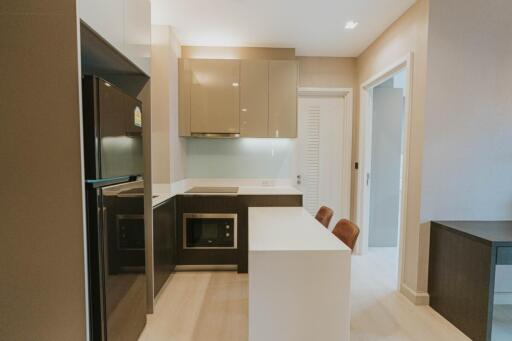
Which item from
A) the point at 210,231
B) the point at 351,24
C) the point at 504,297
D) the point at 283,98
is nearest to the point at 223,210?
the point at 210,231

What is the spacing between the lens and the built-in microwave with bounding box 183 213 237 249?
285 cm

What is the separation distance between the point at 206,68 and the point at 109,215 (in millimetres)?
2232

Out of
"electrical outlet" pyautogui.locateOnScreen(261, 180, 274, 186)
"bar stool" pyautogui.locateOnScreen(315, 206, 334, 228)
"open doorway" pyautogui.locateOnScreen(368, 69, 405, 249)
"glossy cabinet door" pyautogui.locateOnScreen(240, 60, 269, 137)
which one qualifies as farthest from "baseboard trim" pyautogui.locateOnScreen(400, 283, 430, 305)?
"glossy cabinet door" pyautogui.locateOnScreen(240, 60, 269, 137)

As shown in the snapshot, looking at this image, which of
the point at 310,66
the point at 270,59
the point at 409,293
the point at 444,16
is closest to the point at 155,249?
the point at 409,293

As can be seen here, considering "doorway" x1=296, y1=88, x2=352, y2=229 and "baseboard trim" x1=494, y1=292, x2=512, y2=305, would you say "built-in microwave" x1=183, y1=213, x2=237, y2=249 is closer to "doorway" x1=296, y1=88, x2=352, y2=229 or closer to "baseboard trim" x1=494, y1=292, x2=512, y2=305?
"doorway" x1=296, y1=88, x2=352, y2=229

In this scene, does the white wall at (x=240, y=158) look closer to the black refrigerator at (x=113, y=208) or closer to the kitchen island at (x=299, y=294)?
the black refrigerator at (x=113, y=208)

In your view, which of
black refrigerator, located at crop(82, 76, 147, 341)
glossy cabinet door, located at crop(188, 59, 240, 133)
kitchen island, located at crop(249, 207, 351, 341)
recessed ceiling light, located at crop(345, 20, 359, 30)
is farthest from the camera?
glossy cabinet door, located at crop(188, 59, 240, 133)

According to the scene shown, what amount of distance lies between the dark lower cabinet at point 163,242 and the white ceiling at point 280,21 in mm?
1905

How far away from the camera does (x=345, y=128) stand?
11.8ft

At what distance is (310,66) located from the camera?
3498 millimetres

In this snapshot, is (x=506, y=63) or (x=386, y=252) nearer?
(x=506, y=63)

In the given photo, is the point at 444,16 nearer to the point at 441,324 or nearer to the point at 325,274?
the point at 325,274

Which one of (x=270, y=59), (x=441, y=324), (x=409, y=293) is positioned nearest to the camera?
(x=441, y=324)

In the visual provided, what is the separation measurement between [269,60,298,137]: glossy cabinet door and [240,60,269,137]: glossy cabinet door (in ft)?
0.24
